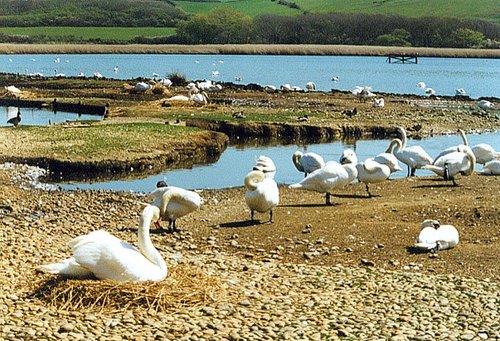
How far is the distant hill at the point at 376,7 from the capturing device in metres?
165

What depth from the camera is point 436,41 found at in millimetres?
148375

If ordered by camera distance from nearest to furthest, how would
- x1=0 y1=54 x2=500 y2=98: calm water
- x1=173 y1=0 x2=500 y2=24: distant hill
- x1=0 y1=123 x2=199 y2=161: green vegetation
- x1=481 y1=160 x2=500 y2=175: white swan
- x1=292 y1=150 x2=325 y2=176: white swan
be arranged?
x1=292 y1=150 x2=325 y2=176: white swan
x1=481 y1=160 x2=500 y2=175: white swan
x1=0 y1=123 x2=199 y2=161: green vegetation
x1=0 y1=54 x2=500 y2=98: calm water
x1=173 y1=0 x2=500 y2=24: distant hill

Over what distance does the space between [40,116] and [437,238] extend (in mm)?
30405

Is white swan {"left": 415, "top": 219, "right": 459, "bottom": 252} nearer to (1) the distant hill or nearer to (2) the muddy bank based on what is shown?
(2) the muddy bank

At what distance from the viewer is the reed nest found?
11.4 m

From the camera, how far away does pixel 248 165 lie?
95.0 feet

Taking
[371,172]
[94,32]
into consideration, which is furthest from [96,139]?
[94,32]

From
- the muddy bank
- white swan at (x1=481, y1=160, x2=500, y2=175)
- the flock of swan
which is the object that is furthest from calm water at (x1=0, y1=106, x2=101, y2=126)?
white swan at (x1=481, y1=160, x2=500, y2=175)

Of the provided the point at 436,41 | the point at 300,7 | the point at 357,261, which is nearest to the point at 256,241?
the point at 357,261

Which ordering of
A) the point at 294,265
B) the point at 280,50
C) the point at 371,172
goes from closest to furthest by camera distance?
the point at 294,265, the point at 371,172, the point at 280,50

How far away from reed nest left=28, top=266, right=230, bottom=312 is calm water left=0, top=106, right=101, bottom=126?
28279mm

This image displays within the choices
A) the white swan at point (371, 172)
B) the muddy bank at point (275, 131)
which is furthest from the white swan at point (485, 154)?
the muddy bank at point (275, 131)

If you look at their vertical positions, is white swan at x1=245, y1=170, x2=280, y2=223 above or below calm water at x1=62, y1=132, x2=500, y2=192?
above

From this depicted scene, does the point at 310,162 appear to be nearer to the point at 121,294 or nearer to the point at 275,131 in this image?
the point at 275,131
